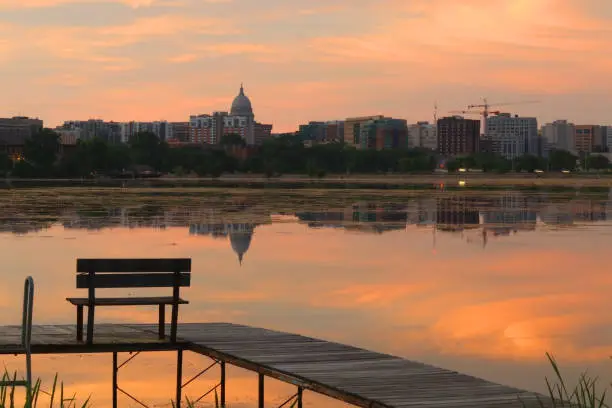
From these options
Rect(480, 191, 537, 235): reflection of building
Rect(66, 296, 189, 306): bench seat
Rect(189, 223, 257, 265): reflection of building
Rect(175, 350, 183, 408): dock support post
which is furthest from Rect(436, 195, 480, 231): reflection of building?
Rect(66, 296, 189, 306): bench seat

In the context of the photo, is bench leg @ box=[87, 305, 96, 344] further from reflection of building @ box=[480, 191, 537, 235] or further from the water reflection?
reflection of building @ box=[480, 191, 537, 235]

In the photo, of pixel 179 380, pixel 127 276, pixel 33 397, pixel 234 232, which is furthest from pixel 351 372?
pixel 234 232

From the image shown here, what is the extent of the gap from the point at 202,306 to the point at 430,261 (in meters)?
11.6

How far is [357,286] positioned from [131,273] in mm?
12708

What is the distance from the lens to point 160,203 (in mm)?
75000

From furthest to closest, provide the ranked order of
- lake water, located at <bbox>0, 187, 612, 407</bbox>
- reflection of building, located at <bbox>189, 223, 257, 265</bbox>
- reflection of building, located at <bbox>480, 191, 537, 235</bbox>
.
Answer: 1. reflection of building, located at <bbox>480, 191, 537, 235</bbox>
2. reflection of building, located at <bbox>189, 223, 257, 265</bbox>
3. lake water, located at <bbox>0, 187, 612, 407</bbox>

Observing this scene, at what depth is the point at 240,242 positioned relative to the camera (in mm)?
40219

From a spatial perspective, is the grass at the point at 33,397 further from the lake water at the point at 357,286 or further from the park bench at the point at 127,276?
the lake water at the point at 357,286

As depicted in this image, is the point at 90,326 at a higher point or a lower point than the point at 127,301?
lower

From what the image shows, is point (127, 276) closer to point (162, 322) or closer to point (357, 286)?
point (162, 322)

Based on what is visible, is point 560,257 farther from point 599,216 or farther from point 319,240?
point 599,216

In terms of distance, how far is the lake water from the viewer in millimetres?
17641

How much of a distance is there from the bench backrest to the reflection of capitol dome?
1786 centimetres

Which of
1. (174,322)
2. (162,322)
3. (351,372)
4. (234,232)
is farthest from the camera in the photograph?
(234,232)
